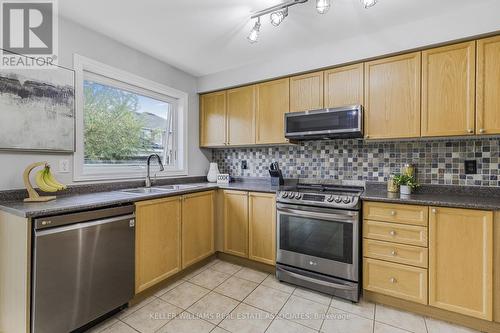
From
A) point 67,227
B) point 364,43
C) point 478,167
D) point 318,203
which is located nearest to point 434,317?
point 318,203

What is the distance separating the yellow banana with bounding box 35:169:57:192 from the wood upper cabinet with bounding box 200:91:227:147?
74.2 inches

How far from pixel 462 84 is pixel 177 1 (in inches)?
90.8

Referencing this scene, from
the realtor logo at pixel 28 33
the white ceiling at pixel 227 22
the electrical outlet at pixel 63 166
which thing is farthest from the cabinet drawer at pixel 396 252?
the realtor logo at pixel 28 33

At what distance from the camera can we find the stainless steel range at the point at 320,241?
2033 mm

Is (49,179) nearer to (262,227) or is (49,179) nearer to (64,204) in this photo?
(64,204)

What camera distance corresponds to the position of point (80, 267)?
1.58 meters

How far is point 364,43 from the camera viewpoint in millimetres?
2229

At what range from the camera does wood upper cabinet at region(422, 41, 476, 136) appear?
190 cm

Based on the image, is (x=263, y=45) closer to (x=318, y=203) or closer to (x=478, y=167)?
(x=318, y=203)

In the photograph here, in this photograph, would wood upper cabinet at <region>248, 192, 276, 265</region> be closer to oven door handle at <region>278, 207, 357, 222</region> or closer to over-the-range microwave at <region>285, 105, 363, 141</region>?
oven door handle at <region>278, 207, 357, 222</region>

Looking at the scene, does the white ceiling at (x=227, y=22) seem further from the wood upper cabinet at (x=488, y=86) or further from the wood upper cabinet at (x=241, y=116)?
the wood upper cabinet at (x=241, y=116)

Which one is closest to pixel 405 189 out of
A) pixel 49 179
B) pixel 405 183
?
pixel 405 183

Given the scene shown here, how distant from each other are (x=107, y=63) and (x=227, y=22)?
48.4 inches

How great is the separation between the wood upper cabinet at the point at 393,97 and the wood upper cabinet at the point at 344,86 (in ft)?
0.23
